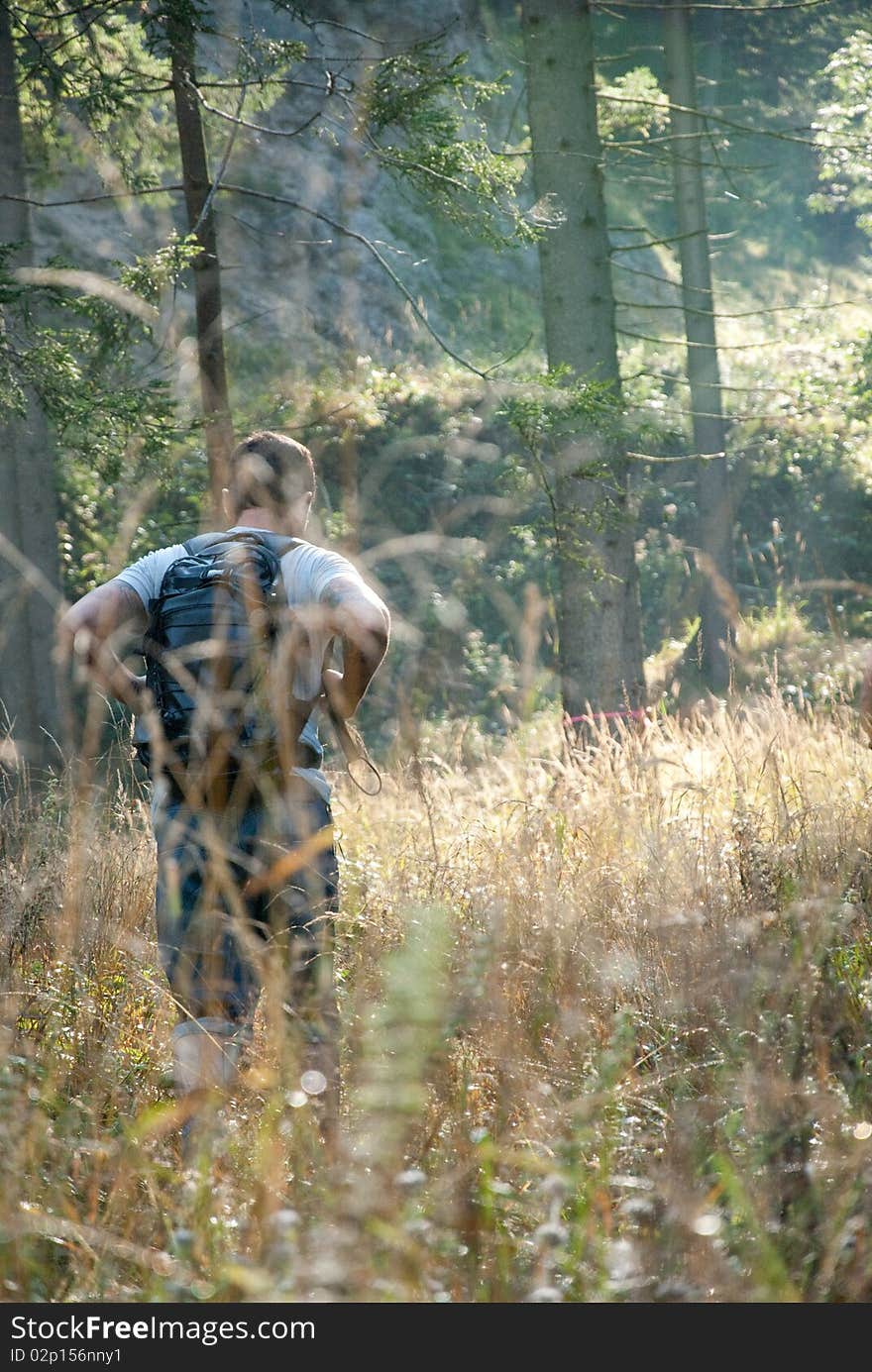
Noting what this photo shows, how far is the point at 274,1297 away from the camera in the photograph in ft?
7.47

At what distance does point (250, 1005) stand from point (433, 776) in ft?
14.2

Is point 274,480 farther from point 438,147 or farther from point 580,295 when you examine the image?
point 580,295

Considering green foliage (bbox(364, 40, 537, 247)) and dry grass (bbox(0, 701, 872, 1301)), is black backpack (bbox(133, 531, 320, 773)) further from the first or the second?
green foliage (bbox(364, 40, 537, 247))

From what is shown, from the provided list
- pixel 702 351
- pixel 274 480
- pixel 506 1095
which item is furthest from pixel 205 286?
pixel 702 351

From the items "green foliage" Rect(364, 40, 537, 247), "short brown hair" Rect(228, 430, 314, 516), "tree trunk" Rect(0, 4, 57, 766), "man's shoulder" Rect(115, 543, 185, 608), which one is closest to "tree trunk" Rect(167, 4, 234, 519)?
"green foliage" Rect(364, 40, 537, 247)

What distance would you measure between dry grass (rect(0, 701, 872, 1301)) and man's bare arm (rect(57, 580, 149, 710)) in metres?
0.66

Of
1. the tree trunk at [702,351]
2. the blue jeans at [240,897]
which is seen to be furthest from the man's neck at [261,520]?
the tree trunk at [702,351]

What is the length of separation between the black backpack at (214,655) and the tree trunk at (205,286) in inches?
162

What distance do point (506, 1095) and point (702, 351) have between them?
12857 mm

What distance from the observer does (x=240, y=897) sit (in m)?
3.51

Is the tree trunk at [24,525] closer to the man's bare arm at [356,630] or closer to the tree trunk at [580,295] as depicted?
the tree trunk at [580,295]

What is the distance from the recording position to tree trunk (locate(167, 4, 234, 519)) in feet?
25.1

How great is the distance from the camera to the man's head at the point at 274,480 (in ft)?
12.6
